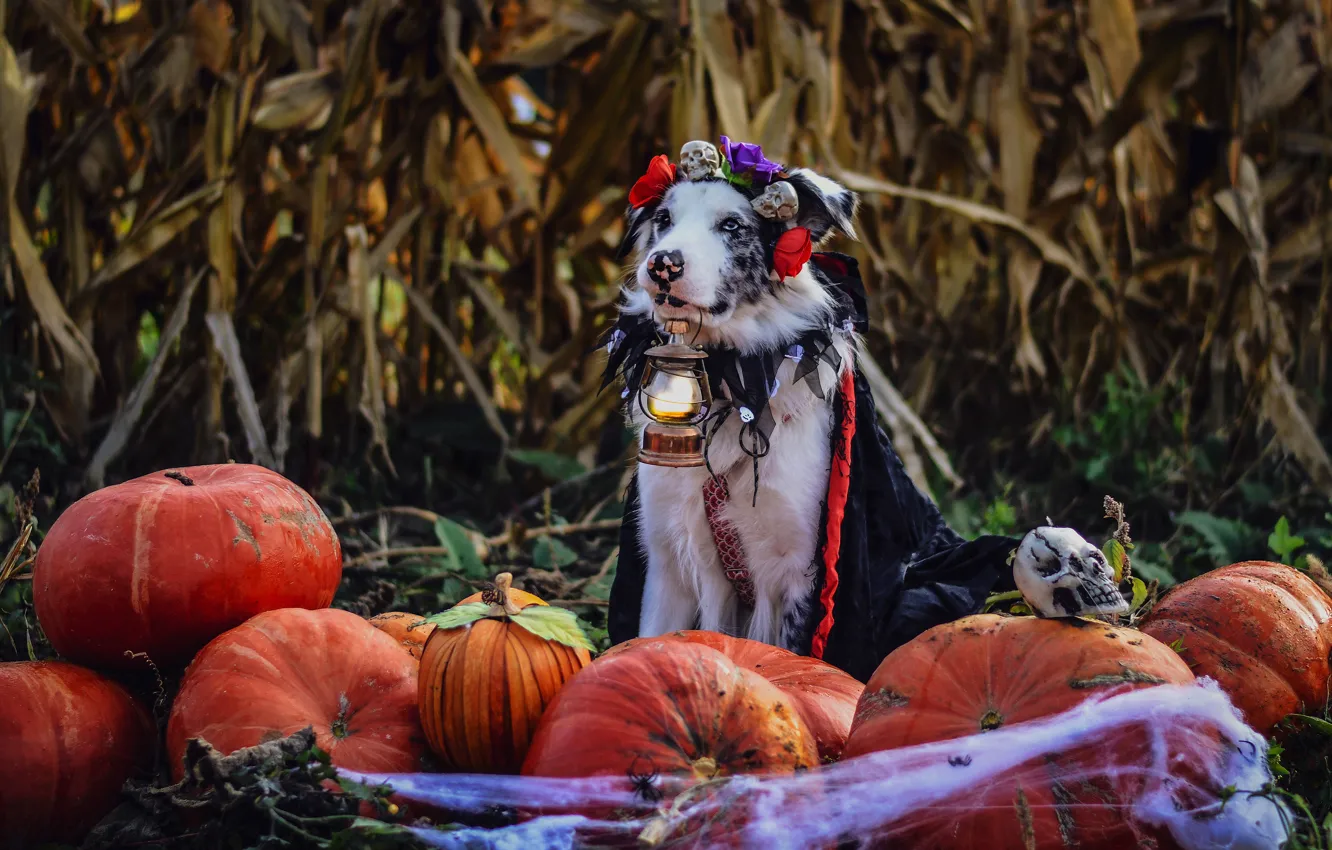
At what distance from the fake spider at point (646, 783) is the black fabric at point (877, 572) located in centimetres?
85

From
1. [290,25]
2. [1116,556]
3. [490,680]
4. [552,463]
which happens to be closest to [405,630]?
[490,680]

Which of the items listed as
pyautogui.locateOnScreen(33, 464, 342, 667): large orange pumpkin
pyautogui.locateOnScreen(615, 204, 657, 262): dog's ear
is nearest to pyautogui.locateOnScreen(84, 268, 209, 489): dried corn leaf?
pyautogui.locateOnScreen(33, 464, 342, 667): large orange pumpkin

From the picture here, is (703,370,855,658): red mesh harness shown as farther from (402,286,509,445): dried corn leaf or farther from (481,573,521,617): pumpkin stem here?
(402,286,509,445): dried corn leaf

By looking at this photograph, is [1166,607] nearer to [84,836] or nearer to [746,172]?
[746,172]

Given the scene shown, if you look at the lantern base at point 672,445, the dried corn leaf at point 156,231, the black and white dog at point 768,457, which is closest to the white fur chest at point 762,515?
the black and white dog at point 768,457

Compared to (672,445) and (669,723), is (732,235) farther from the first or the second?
(669,723)

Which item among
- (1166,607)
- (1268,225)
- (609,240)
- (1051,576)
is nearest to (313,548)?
(1051,576)

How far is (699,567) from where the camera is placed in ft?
7.98

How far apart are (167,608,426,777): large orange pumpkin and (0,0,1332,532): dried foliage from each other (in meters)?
1.46

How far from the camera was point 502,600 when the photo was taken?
1.86 meters

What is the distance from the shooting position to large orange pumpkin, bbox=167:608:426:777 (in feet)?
5.79

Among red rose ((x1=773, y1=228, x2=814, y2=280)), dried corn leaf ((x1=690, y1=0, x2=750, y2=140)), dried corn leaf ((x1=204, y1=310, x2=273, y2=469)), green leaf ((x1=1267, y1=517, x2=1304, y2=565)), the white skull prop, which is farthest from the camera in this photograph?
dried corn leaf ((x1=690, y1=0, x2=750, y2=140))

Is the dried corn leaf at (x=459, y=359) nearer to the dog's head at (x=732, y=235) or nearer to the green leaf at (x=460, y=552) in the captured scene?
the green leaf at (x=460, y=552)

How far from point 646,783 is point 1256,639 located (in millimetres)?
1175
